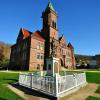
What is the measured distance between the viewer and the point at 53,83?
31.0 feet

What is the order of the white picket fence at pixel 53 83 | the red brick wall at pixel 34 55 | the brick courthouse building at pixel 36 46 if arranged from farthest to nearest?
1. the brick courthouse building at pixel 36 46
2. the red brick wall at pixel 34 55
3. the white picket fence at pixel 53 83

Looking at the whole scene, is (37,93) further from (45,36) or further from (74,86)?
(45,36)

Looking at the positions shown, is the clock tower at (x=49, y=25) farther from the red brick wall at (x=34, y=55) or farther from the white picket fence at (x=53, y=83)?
the white picket fence at (x=53, y=83)

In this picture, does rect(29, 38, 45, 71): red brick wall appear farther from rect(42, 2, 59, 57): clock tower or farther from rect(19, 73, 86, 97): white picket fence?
rect(19, 73, 86, 97): white picket fence

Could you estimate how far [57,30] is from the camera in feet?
180

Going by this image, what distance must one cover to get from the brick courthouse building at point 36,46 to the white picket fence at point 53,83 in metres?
32.4

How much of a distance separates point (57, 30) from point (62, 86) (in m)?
46.3

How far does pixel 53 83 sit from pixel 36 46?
127 feet

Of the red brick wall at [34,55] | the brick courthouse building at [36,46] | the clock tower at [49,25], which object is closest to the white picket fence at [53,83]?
the red brick wall at [34,55]

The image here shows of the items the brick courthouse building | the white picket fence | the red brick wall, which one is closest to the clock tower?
the brick courthouse building

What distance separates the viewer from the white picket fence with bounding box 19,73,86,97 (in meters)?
9.32

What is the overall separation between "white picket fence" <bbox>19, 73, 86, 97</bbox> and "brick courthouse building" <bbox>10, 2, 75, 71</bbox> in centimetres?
3241

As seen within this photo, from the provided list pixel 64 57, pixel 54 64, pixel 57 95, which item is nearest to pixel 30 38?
pixel 64 57

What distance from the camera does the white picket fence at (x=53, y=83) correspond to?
30.6 feet
